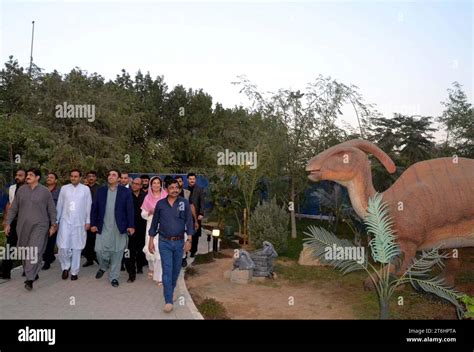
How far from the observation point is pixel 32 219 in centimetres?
597

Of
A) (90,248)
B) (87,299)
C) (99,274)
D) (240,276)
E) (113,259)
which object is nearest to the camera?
(87,299)

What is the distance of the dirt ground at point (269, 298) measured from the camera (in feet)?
18.1

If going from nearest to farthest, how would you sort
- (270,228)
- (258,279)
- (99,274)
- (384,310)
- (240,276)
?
(384,310), (99,274), (240,276), (258,279), (270,228)

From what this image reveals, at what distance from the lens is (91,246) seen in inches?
308

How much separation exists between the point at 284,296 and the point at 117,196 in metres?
2.90

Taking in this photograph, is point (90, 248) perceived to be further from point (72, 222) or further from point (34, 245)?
point (34, 245)

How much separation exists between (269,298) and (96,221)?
2.84 m

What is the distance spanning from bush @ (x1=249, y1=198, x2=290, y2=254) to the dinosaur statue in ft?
11.3

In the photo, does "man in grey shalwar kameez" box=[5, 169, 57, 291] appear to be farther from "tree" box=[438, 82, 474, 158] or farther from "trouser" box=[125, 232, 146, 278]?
"tree" box=[438, 82, 474, 158]

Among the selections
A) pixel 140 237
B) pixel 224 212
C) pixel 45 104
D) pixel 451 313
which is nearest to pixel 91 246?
pixel 140 237

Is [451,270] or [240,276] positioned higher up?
[451,270]

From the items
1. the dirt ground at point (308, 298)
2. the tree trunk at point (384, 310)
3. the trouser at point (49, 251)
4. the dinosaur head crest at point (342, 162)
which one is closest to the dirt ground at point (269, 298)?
the dirt ground at point (308, 298)

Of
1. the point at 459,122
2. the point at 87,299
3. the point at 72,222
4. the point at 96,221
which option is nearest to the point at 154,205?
the point at 96,221

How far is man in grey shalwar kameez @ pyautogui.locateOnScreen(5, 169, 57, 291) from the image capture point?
5.92 metres
